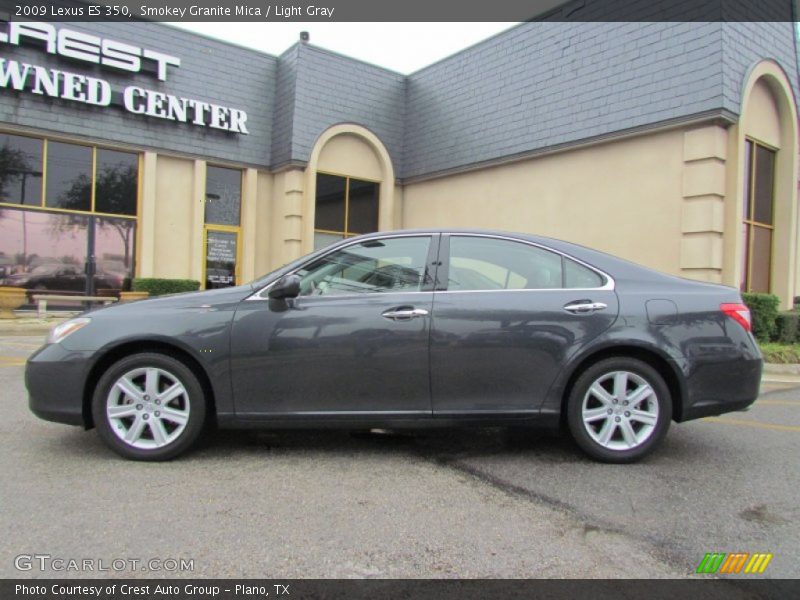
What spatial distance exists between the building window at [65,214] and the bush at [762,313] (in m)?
12.7

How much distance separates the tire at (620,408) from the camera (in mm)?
4047

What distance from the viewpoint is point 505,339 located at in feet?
13.1

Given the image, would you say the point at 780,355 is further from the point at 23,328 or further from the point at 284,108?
the point at 23,328

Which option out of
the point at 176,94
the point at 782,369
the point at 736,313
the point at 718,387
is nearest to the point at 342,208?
the point at 176,94

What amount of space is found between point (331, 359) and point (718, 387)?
8.69ft

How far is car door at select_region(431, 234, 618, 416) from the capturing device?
3.99 m

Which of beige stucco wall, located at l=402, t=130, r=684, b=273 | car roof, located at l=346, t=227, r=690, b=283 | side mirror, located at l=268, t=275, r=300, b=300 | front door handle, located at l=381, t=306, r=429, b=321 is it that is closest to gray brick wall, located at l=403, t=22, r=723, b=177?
beige stucco wall, located at l=402, t=130, r=684, b=273

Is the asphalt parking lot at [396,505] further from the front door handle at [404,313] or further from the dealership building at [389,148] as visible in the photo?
the dealership building at [389,148]

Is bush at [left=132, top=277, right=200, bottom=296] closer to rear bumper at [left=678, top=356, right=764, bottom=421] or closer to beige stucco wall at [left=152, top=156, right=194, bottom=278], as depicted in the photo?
beige stucco wall at [left=152, top=156, right=194, bottom=278]

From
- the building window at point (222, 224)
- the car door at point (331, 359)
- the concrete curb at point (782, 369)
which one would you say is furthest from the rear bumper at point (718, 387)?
the building window at point (222, 224)

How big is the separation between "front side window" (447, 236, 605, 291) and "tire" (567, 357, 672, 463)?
2.04ft

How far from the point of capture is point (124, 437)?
3.96 m

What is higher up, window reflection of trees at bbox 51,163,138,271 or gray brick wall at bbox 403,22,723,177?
gray brick wall at bbox 403,22,723,177
